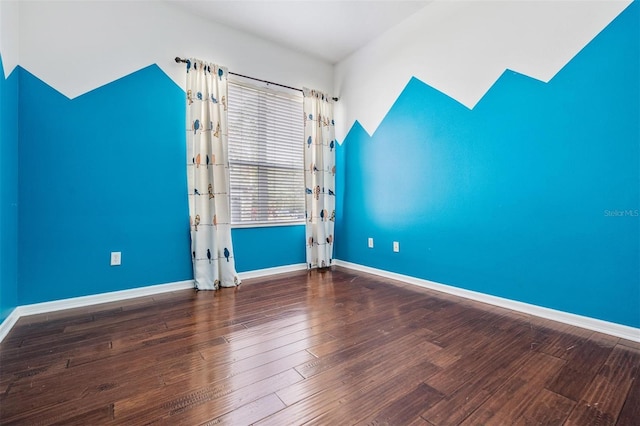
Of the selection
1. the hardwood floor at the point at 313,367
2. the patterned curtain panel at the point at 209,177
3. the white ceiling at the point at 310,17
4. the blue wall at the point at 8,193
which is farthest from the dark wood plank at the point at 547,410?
the white ceiling at the point at 310,17

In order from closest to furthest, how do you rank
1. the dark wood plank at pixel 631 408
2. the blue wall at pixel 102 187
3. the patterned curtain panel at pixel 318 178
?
the dark wood plank at pixel 631 408, the blue wall at pixel 102 187, the patterned curtain panel at pixel 318 178

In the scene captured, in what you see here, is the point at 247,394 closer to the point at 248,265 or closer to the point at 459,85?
the point at 248,265

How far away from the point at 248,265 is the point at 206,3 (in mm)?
2655

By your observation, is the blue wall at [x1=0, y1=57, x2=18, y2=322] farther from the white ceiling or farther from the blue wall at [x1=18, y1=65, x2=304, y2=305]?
the white ceiling

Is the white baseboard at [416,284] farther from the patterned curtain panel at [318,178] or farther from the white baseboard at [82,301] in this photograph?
the patterned curtain panel at [318,178]

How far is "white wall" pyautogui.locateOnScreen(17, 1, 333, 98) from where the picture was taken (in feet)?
7.27

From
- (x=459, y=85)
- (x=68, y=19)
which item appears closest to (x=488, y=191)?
(x=459, y=85)

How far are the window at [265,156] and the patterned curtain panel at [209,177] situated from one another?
216mm

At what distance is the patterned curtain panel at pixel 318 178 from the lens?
11.9 ft

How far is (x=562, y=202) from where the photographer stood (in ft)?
6.52

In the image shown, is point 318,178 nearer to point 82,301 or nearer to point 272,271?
point 272,271

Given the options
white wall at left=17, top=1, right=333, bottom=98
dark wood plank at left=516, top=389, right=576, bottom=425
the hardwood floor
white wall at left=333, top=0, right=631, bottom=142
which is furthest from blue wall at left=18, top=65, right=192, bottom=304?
dark wood plank at left=516, top=389, right=576, bottom=425

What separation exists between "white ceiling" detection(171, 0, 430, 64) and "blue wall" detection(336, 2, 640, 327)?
0.78 metres

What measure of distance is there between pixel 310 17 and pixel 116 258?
2953 mm
